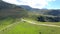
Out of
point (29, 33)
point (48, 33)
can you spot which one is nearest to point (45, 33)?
point (48, 33)

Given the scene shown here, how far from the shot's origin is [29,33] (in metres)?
103

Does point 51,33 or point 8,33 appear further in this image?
point 8,33

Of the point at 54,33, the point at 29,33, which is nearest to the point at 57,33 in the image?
the point at 54,33

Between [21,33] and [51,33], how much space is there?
20426 mm

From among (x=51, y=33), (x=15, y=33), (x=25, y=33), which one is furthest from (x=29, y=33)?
(x=51, y=33)

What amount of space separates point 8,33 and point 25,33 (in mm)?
11937

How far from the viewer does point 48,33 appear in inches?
3723

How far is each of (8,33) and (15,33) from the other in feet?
17.2

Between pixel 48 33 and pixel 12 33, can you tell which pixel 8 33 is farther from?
pixel 48 33

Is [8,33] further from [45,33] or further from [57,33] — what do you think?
[57,33]

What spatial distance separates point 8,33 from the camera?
10662 centimetres

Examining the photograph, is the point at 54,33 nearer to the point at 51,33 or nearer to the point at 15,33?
the point at 51,33

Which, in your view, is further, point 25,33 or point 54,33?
point 25,33

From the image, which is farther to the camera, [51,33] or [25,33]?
[25,33]
